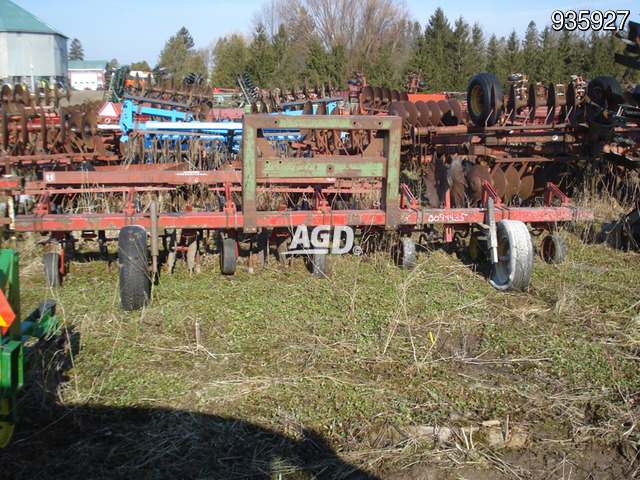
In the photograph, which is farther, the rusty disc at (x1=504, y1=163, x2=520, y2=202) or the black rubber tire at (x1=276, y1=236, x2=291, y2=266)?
the rusty disc at (x1=504, y1=163, x2=520, y2=202)

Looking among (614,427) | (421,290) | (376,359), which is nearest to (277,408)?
(376,359)

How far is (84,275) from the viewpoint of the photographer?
562cm

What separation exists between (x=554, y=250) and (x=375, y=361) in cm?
309

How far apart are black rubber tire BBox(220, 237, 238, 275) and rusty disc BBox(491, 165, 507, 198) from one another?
13.0 ft

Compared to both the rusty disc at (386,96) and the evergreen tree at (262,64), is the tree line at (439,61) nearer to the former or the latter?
the evergreen tree at (262,64)

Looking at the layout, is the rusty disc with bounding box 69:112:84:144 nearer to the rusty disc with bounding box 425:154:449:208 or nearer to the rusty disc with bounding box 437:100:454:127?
the rusty disc with bounding box 425:154:449:208

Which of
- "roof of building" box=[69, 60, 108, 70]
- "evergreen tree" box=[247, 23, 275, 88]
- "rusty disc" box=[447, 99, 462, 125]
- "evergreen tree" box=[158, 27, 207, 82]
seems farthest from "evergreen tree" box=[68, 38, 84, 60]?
"rusty disc" box=[447, 99, 462, 125]

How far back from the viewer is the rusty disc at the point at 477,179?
22.9 ft

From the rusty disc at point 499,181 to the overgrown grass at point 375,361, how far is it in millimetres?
2212

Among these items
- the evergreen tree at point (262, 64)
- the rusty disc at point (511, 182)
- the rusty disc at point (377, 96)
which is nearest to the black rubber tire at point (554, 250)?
the rusty disc at point (511, 182)

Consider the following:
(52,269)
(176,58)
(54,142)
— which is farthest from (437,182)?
(176,58)

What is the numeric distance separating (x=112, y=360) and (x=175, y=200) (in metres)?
4.61

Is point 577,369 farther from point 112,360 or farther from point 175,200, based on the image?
point 175,200

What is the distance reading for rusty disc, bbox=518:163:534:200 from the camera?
801cm
